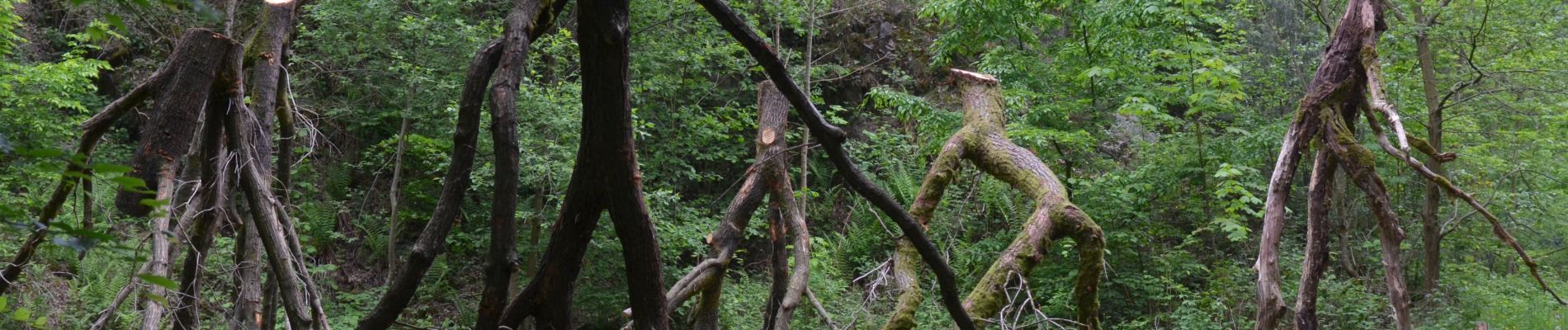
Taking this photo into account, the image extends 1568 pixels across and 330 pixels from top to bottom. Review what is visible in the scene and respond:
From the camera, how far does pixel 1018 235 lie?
3.92m

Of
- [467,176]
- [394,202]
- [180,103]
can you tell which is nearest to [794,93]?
[467,176]

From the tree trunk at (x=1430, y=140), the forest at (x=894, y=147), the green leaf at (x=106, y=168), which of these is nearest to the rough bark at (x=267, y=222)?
the green leaf at (x=106, y=168)

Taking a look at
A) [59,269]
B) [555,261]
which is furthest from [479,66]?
[59,269]

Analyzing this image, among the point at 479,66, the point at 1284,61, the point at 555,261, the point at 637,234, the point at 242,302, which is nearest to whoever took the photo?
the point at 637,234

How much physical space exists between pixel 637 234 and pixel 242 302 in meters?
1.95

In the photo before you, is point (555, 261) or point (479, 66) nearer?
point (555, 261)

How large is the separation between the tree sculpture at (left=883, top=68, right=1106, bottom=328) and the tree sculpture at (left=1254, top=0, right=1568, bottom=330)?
0.58 meters

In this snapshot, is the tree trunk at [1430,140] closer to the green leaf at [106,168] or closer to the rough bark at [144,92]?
the rough bark at [144,92]

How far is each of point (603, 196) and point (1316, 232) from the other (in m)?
2.61

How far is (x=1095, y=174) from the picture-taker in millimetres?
10695

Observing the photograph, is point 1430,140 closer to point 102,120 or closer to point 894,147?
point 894,147

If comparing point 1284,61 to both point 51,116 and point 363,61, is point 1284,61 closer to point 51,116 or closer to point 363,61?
point 363,61

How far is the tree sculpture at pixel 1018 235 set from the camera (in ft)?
12.0

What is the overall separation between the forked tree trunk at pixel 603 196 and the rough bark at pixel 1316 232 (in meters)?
2.45
